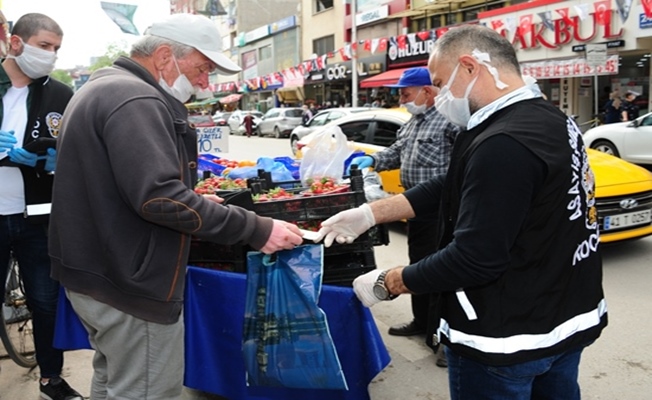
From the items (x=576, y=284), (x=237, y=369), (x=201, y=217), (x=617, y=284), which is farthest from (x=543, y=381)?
(x=617, y=284)

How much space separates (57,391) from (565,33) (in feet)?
60.8

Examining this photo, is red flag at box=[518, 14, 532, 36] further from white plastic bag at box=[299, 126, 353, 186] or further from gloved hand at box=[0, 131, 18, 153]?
gloved hand at box=[0, 131, 18, 153]

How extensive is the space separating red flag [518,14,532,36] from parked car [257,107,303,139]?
39.2ft

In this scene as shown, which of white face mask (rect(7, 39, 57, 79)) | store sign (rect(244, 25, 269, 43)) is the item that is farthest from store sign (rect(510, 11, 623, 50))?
store sign (rect(244, 25, 269, 43))

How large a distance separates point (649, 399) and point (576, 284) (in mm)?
1993

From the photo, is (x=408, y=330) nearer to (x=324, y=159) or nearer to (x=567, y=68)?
(x=324, y=159)

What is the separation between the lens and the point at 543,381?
6.57ft

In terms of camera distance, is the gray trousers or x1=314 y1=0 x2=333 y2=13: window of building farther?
x1=314 y1=0 x2=333 y2=13: window of building

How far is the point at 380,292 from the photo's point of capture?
6.75 feet

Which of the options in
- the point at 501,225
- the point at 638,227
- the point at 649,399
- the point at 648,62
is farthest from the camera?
the point at 648,62

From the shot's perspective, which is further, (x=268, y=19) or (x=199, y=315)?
(x=268, y=19)

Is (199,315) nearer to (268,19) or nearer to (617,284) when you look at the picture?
(617,284)

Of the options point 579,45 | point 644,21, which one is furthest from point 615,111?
point 579,45

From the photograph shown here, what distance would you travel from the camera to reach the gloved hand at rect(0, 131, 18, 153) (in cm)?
260
